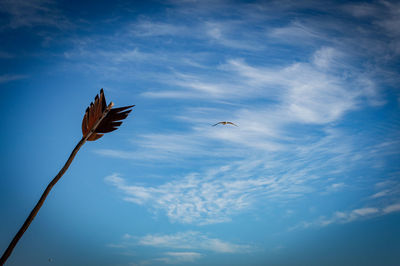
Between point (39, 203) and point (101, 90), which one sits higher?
point (101, 90)

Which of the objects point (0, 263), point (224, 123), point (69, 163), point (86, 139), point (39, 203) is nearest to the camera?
point (0, 263)

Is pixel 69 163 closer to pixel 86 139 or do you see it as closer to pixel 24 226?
pixel 86 139

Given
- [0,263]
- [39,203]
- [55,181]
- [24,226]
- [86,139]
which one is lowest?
[0,263]

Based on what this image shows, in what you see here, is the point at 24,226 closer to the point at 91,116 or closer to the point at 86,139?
the point at 86,139

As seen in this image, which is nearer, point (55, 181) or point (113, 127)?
point (55, 181)

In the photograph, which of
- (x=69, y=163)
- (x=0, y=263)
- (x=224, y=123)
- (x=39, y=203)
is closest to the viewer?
(x=0, y=263)

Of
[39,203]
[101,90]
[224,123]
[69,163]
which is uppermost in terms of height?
[224,123]

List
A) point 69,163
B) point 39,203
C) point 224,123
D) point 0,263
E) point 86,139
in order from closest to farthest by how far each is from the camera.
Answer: point 0,263 → point 39,203 → point 69,163 → point 86,139 → point 224,123

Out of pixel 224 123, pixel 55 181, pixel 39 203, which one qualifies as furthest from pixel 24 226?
pixel 224 123

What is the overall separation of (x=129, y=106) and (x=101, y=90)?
19.8 inches

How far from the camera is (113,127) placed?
3.92 m

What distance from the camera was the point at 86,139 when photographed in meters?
3.79

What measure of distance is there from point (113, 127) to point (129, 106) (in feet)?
1.35

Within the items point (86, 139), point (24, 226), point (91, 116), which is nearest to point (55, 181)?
point (24, 226)
